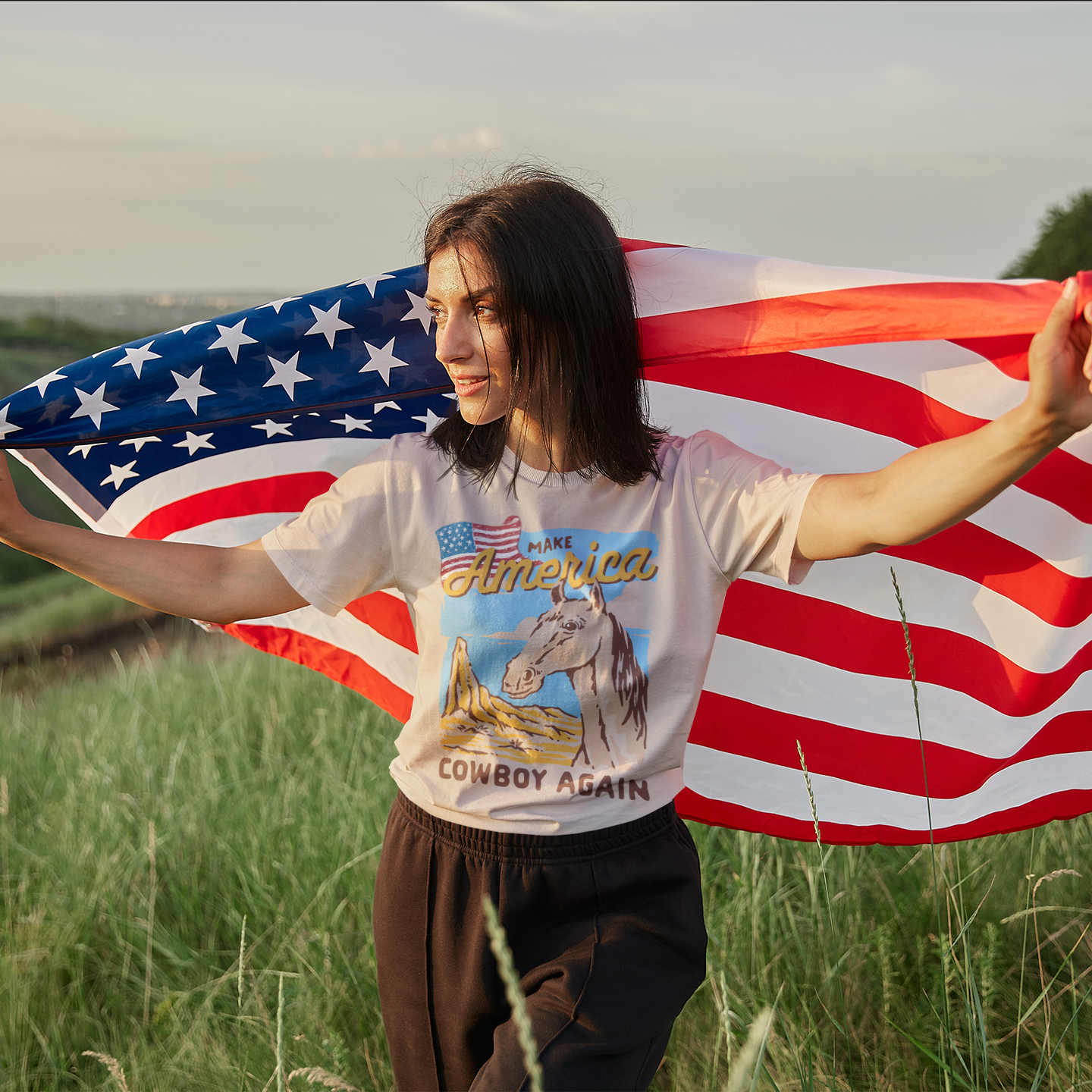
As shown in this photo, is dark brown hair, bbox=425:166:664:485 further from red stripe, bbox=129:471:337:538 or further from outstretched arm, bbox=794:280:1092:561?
red stripe, bbox=129:471:337:538

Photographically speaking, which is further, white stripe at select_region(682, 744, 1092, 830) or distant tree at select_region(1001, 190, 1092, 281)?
distant tree at select_region(1001, 190, 1092, 281)

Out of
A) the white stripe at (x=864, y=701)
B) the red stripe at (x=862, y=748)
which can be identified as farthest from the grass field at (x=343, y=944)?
the white stripe at (x=864, y=701)

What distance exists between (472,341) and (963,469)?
85cm

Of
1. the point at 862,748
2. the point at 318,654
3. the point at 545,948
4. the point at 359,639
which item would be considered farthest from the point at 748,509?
the point at 318,654

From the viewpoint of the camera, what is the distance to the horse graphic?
1.59 meters

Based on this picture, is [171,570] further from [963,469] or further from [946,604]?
[946,604]

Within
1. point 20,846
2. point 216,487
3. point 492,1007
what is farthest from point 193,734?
point 492,1007

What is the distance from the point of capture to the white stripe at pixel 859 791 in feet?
7.77

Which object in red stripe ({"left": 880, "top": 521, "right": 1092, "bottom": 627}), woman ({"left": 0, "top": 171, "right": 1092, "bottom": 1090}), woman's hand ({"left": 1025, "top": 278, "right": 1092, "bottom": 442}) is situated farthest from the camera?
red stripe ({"left": 880, "top": 521, "right": 1092, "bottom": 627})

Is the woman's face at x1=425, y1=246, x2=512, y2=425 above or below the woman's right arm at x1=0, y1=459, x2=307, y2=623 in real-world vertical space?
above

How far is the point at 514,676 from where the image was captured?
1.61 m

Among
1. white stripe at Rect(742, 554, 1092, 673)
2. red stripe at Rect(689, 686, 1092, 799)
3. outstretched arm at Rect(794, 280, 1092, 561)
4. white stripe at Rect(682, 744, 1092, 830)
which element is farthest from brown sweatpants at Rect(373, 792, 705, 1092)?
white stripe at Rect(742, 554, 1092, 673)

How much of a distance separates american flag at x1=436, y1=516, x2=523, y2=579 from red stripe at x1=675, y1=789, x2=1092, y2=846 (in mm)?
1017

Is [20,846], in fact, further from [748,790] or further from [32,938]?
[748,790]
